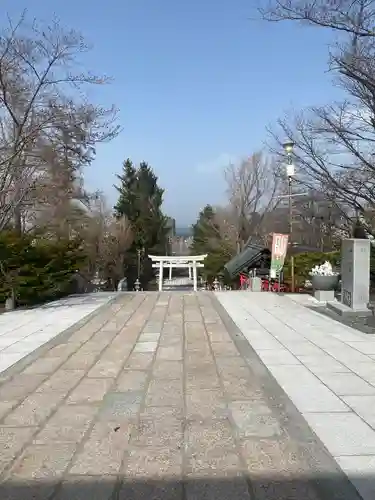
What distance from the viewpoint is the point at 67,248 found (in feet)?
37.7

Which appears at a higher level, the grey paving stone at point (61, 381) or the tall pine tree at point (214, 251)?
the tall pine tree at point (214, 251)

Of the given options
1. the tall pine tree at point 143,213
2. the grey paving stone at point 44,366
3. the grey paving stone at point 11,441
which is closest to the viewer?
the grey paving stone at point 11,441

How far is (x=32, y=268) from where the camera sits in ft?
32.3

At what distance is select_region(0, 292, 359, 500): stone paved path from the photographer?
241cm

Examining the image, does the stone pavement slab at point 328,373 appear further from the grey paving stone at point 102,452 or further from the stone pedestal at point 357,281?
the grey paving stone at point 102,452

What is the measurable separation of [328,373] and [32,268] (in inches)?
286

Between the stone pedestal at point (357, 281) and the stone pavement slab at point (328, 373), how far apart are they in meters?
0.46

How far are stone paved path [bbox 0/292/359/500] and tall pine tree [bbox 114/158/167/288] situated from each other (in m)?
28.7

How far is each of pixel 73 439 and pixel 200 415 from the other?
941mm

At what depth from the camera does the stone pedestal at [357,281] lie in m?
7.56

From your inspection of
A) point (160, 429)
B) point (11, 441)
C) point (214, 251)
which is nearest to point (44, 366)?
point (11, 441)

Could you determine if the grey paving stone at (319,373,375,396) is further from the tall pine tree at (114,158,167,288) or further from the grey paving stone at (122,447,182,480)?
the tall pine tree at (114,158,167,288)

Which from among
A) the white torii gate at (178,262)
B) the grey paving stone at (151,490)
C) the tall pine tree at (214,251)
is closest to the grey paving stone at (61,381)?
the grey paving stone at (151,490)

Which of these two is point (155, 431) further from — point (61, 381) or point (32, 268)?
point (32, 268)
